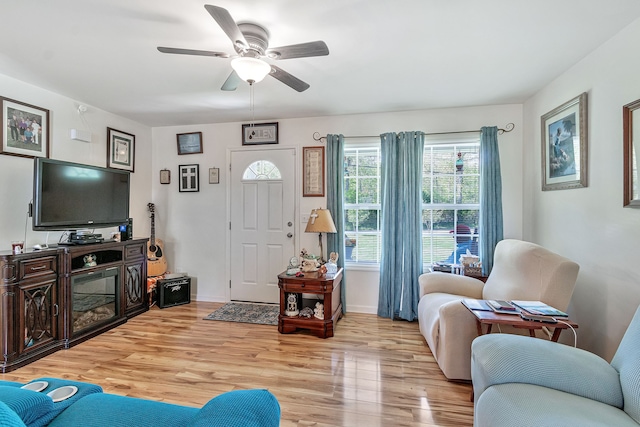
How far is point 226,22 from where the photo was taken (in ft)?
4.74

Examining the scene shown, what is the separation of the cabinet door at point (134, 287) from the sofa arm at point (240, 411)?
3100 mm

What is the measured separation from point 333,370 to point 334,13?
2.48m

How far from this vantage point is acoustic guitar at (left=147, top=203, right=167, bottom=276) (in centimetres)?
374

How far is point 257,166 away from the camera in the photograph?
3.81 metres

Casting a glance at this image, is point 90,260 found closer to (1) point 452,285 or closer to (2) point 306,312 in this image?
(2) point 306,312

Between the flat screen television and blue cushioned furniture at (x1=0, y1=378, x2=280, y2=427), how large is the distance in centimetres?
233

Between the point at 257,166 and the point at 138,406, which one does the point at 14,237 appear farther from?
the point at 138,406

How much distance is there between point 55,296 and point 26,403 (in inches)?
93.6

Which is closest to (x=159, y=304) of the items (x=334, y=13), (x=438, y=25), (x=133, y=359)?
(x=133, y=359)

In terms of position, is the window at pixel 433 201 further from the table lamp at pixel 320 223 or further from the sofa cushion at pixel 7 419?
the sofa cushion at pixel 7 419

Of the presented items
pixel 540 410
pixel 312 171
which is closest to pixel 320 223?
pixel 312 171

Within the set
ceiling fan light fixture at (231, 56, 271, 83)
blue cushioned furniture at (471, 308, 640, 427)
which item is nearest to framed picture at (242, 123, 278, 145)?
ceiling fan light fixture at (231, 56, 271, 83)

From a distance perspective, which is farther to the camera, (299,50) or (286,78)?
(286,78)

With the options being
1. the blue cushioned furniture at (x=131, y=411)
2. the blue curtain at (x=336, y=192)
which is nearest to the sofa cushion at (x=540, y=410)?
the blue cushioned furniture at (x=131, y=411)
